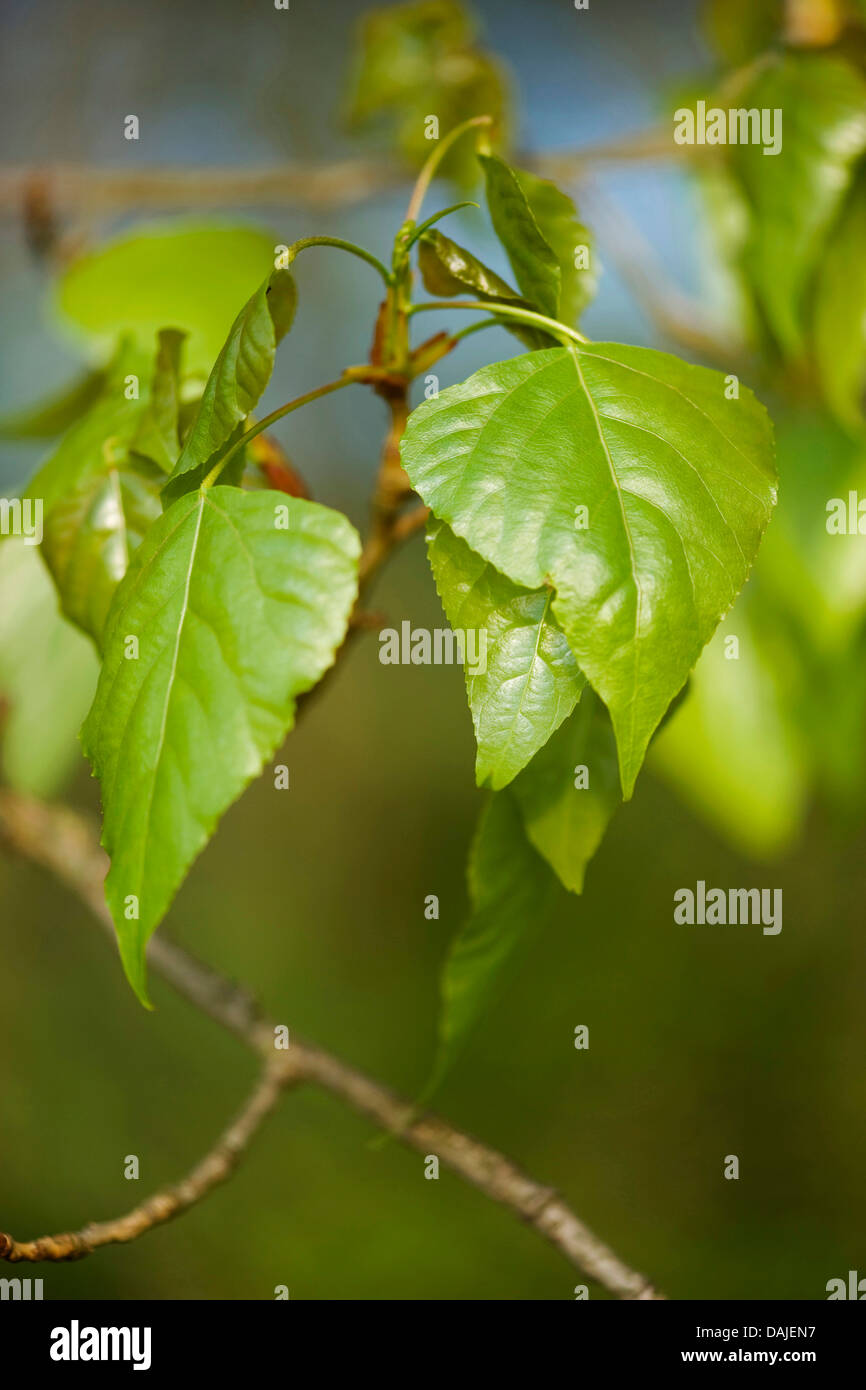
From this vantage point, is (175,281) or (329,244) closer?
(329,244)

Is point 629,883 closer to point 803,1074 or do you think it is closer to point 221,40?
point 803,1074

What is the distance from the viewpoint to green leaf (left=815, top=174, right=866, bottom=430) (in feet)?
1.36

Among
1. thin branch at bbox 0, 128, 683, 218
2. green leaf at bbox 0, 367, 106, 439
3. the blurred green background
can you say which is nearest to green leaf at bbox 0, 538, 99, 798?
green leaf at bbox 0, 367, 106, 439

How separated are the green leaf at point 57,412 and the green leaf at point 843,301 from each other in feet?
0.94

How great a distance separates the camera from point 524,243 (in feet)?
0.76

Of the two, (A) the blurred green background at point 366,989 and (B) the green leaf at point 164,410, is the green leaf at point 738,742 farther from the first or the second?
(A) the blurred green background at point 366,989

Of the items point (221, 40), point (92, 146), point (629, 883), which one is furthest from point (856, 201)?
point (221, 40)

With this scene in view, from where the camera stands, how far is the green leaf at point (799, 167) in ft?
1.40

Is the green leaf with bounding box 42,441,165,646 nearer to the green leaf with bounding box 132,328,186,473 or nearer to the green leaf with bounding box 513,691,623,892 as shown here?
the green leaf with bounding box 132,328,186,473

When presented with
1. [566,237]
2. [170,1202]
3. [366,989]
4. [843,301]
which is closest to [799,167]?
[843,301]

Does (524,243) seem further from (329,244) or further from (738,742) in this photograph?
(738,742)

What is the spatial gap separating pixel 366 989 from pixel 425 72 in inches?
35.9

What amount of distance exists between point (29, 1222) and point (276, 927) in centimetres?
38

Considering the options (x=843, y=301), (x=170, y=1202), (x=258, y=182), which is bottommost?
(x=170, y=1202)
